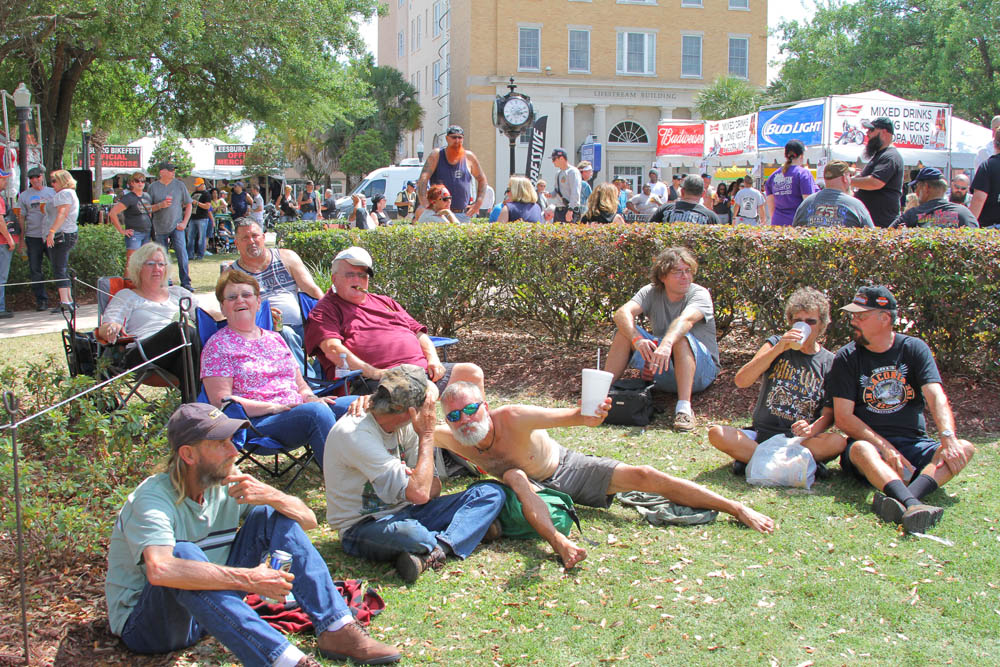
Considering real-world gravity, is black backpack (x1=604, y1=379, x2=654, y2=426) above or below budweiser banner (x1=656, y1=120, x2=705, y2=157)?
below

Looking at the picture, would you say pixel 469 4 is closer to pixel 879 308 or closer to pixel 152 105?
pixel 152 105

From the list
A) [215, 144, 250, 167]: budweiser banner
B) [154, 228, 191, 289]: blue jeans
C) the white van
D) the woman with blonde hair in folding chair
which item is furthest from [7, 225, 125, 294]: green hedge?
[215, 144, 250, 167]: budweiser banner

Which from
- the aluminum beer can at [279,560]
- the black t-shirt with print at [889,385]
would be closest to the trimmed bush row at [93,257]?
the aluminum beer can at [279,560]

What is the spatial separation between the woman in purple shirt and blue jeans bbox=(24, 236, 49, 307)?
30.4 ft

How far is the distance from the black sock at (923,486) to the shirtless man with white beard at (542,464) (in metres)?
0.82

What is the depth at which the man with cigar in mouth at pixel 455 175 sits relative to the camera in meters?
9.53

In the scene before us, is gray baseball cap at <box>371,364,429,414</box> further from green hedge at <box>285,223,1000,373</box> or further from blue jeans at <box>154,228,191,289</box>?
blue jeans at <box>154,228,191,289</box>

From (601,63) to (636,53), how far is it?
73.8 inches

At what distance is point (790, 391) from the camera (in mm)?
Result: 5062

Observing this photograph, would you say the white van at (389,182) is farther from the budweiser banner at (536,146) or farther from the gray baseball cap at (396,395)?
the gray baseball cap at (396,395)

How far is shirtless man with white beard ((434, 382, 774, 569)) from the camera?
3.98m

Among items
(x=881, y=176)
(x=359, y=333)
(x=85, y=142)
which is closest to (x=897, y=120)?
(x=881, y=176)

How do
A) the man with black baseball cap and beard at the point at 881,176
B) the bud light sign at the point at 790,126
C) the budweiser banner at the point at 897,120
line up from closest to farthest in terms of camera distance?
the man with black baseball cap and beard at the point at 881,176 → the budweiser banner at the point at 897,120 → the bud light sign at the point at 790,126

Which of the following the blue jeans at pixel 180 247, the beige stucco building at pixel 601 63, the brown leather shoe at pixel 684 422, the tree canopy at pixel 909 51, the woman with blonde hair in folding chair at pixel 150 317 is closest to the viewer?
the woman with blonde hair in folding chair at pixel 150 317
